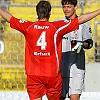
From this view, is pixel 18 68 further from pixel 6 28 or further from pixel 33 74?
pixel 33 74

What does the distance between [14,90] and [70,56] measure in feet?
4.88

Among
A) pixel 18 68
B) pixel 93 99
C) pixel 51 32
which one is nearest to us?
pixel 51 32

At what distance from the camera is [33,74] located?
3.05 meters

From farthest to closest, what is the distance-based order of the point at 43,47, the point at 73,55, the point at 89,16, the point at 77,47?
1. the point at 73,55
2. the point at 77,47
3. the point at 43,47
4. the point at 89,16

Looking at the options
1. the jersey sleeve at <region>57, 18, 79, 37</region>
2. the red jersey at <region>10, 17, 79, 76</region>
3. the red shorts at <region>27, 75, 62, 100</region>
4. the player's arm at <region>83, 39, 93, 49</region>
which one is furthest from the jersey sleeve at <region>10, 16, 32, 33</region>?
the player's arm at <region>83, 39, 93, 49</region>

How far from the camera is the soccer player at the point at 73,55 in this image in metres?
3.43

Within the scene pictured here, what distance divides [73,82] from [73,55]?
264mm

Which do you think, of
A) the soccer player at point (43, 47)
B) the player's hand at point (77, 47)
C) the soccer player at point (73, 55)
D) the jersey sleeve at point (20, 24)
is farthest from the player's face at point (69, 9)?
the jersey sleeve at point (20, 24)

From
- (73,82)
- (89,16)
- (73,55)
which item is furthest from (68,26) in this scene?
(73,82)

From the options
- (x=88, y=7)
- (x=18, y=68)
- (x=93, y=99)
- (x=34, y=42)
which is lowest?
(x=93, y=99)

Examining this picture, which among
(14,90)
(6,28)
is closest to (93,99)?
(14,90)

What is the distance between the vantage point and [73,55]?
347cm

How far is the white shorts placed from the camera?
3518 mm

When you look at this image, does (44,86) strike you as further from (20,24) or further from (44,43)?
(20,24)
